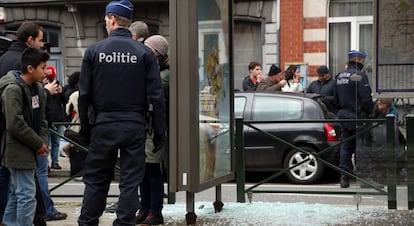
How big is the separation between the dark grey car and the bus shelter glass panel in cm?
341

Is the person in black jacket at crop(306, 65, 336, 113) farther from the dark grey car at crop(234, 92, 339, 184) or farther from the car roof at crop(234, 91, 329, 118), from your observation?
the dark grey car at crop(234, 92, 339, 184)

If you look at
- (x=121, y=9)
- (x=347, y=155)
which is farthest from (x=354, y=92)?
(x=121, y=9)

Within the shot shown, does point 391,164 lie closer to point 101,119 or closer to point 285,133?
point 101,119

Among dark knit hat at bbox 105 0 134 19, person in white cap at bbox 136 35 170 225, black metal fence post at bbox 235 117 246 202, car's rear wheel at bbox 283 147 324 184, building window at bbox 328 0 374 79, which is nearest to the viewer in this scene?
dark knit hat at bbox 105 0 134 19

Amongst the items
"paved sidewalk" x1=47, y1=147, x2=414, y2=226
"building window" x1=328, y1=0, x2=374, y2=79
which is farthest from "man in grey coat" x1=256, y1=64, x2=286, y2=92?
"paved sidewalk" x1=47, y1=147, x2=414, y2=226

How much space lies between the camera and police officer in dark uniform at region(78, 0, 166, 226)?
5375 mm

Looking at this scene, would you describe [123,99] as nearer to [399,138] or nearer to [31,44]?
[31,44]

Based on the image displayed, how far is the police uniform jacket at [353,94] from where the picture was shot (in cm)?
969

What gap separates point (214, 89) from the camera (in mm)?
6730

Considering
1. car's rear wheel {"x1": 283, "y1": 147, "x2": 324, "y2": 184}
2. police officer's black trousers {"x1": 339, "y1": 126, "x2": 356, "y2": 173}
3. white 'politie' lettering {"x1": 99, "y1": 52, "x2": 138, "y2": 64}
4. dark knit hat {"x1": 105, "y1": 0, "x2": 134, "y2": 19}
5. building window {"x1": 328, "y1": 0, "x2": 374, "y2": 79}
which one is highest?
building window {"x1": 328, "y1": 0, "x2": 374, "y2": 79}

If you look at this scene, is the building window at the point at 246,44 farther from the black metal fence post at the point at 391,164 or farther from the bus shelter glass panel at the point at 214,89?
the bus shelter glass panel at the point at 214,89

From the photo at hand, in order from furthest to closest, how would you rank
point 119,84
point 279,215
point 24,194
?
point 279,215 → point 24,194 → point 119,84

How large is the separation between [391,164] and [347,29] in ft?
34.8

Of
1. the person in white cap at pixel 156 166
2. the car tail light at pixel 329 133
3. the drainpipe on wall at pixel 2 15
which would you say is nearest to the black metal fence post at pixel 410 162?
the person in white cap at pixel 156 166
